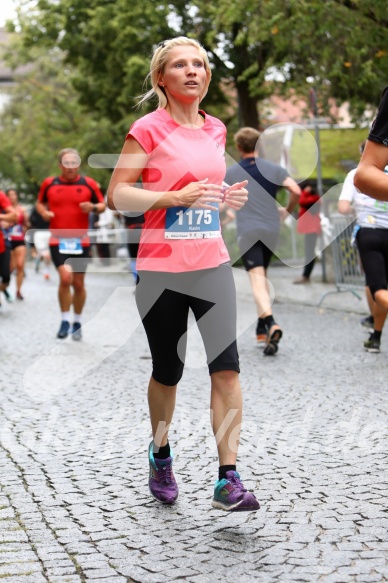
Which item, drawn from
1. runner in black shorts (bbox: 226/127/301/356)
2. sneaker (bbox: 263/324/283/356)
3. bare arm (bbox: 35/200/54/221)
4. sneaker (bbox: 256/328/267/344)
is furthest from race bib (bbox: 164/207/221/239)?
bare arm (bbox: 35/200/54/221)

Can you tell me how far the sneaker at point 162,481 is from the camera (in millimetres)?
4746

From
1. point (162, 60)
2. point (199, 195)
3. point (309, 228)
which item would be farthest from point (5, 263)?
point (199, 195)

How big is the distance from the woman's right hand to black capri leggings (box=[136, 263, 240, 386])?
30 cm

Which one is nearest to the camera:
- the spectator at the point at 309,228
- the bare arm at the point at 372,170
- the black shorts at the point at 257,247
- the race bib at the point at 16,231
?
the bare arm at the point at 372,170

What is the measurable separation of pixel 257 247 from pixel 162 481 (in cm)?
590

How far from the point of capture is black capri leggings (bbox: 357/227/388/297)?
9.25 m

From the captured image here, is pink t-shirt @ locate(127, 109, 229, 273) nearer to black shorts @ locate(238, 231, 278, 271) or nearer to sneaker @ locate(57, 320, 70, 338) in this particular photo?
black shorts @ locate(238, 231, 278, 271)

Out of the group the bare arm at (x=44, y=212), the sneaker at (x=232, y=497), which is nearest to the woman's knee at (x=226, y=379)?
the sneaker at (x=232, y=497)

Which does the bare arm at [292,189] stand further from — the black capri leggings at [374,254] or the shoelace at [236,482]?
the shoelace at [236,482]

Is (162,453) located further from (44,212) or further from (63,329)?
(63,329)

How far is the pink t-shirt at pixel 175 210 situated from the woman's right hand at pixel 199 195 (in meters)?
0.10

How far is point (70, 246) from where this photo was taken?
11703 mm

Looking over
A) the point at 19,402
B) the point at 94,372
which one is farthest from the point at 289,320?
the point at 19,402

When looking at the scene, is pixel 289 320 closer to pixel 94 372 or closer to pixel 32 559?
pixel 94 372
